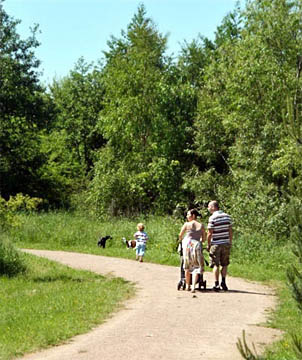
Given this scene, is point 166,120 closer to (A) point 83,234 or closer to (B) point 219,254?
(A) point 83,234

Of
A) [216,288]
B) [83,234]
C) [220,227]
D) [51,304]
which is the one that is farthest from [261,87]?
[51,304]

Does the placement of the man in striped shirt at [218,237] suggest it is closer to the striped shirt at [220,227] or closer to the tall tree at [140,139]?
the striped shirt at [220,227]

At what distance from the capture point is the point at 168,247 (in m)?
23.5

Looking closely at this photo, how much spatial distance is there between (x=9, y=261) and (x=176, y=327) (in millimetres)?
9095

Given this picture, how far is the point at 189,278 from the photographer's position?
44.8ft

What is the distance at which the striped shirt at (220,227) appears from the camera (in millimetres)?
13602

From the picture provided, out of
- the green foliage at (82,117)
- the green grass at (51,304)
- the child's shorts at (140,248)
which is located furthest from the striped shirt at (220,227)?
the green foliage at (82,117)

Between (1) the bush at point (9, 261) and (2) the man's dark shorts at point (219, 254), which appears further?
(1) the bush at point (9, 261)

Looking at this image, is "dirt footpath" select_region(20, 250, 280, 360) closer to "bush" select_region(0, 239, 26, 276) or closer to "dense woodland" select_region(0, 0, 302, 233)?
"bush" select_region(0, 239, 26, 276)

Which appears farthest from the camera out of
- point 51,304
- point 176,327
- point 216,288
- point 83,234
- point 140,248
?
point 83,234

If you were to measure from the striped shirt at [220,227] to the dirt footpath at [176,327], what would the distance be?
1123mm

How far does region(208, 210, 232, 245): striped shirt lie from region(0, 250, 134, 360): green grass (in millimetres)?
2187

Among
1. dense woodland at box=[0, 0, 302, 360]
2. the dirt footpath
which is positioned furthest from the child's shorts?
dense woodland at box=[0, 0, 302, 360]

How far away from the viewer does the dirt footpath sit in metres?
8.20
